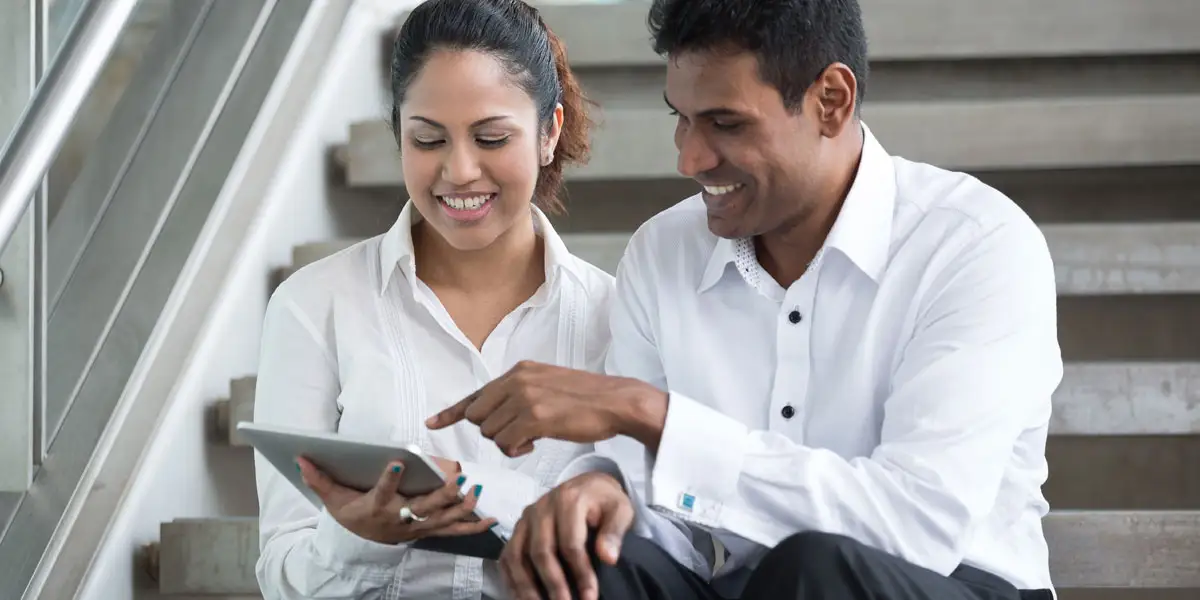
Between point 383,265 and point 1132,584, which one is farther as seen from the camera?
point 1132,584

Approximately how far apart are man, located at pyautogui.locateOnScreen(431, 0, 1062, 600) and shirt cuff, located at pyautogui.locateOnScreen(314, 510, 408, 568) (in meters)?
0.23

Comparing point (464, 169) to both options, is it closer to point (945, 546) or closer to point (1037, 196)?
point (945, 546)

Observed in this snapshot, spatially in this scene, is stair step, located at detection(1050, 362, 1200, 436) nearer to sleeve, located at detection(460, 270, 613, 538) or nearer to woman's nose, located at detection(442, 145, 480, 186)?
sleeve, located at detection(460, 270, 613, 538)

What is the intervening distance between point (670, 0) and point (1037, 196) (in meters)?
1.31

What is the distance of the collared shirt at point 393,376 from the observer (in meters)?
1.72

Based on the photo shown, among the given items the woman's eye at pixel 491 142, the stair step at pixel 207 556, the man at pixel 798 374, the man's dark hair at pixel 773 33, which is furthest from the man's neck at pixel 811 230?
the stair step at pixel 207 556

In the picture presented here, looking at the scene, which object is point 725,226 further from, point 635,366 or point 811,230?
point 635,366

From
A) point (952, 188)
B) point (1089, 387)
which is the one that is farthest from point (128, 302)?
point (1089, 387)

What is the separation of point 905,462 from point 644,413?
0.26 metres

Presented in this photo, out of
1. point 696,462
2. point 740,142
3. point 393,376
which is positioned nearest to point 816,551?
point 696,462

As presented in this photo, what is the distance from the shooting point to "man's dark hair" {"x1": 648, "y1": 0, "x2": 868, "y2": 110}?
1614mm

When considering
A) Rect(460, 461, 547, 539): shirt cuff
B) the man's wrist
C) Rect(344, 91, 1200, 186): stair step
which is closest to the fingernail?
the man's wrist

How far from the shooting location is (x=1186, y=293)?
242cm

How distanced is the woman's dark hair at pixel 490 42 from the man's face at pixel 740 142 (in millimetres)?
295
